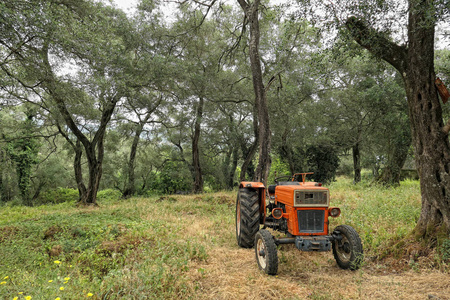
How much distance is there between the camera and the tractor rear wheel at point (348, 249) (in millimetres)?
3912

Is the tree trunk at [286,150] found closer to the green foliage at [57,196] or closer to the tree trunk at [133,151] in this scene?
the tree trunk at [133,151]

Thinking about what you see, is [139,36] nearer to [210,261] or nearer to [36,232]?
[36,232]

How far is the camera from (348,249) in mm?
4148

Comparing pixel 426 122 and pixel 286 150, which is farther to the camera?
pixel 286 150

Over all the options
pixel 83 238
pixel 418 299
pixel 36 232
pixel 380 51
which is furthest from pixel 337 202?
pixel 36 232

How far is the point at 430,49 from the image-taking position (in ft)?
15.2

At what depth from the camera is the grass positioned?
3.25 metres

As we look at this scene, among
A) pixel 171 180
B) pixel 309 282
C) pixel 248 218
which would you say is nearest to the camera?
pixel 309 282

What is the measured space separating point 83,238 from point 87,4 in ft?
24.9

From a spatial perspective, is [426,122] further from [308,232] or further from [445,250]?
[308,232]

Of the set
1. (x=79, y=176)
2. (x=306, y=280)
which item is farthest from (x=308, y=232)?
(x=79, y=176)

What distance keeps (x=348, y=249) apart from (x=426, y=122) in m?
2.59

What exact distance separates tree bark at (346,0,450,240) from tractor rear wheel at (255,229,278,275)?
2.67m

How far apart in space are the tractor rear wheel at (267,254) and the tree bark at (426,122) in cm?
267
